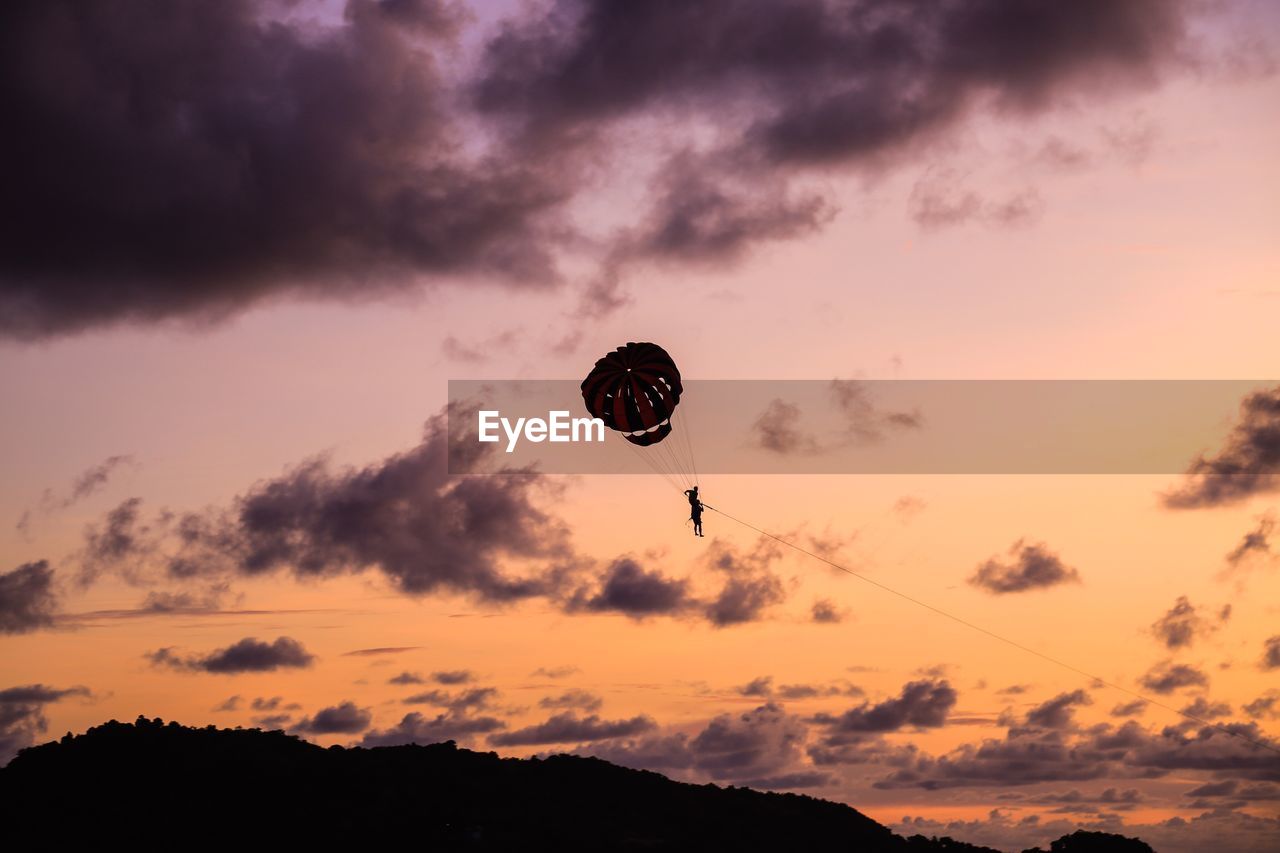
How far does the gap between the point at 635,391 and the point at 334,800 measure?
2647 inches

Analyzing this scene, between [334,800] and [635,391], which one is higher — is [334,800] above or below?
below

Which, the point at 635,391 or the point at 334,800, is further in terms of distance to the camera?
the point at 334,800

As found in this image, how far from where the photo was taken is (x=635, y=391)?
70.4 metres

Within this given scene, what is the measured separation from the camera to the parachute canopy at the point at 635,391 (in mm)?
70562

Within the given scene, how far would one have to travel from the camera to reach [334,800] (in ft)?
390

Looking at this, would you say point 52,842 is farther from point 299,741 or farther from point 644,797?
point 644,797

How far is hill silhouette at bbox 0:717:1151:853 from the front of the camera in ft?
363

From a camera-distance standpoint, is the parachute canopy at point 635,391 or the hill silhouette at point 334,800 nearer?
the parachute canopy at point 635,391

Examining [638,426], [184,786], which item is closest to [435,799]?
[184,786]

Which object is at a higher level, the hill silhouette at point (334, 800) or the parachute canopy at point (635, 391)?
the parachute canopy at point (635, 391)

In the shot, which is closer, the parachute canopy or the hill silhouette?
the parachute canopy

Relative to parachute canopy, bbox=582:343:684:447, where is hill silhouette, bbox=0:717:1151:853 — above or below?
below

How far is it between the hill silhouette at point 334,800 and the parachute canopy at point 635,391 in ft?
197

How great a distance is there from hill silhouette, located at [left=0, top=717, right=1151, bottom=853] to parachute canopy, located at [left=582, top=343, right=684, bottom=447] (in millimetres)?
59938
